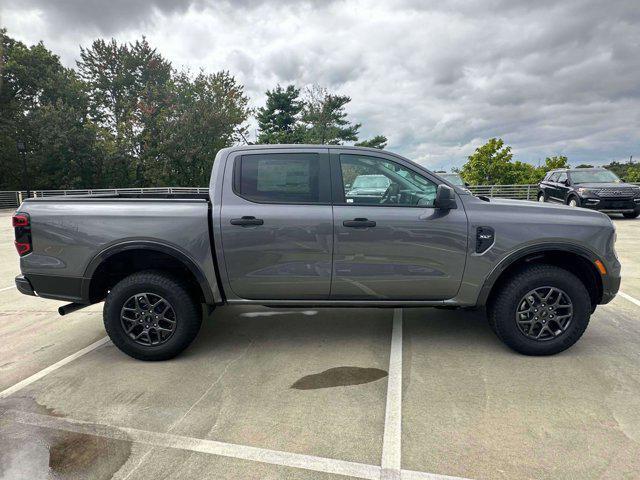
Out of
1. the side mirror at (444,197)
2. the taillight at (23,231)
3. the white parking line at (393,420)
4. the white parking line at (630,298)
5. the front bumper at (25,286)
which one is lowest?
the white parking line at (393,420)

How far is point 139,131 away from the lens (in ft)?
108

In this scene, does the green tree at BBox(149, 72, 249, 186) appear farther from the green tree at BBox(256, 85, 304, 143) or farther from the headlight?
the headlight

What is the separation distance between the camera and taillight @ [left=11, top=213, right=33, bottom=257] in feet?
10.8

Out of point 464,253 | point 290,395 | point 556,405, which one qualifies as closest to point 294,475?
point 290,395

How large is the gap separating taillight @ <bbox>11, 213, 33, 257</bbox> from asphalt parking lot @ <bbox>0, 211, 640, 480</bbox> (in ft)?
3.38

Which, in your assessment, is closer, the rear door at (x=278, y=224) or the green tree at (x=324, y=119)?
the rear door at (x=278, y=224)

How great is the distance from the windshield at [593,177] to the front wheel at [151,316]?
13103 millimetres

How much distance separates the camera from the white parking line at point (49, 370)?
2.96m

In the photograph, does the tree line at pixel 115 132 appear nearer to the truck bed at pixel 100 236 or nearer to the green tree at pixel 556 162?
the green tree at pixel 556 162

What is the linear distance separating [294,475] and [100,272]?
2.46 m

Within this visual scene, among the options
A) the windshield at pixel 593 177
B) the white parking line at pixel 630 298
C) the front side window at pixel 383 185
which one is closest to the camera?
the front side window at pixel 383 185

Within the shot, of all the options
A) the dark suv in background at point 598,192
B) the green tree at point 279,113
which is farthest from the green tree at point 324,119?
the dark suv in background at point 598,192

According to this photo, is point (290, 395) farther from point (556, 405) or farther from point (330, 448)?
point (556, 405)

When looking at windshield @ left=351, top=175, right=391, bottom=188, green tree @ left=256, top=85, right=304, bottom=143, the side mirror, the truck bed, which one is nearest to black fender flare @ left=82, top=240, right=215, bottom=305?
the truck bed
